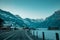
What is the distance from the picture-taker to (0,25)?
335 ft

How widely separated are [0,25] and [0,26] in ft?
5.52

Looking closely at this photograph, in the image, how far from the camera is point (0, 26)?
10344 centimetres
